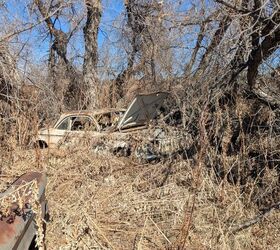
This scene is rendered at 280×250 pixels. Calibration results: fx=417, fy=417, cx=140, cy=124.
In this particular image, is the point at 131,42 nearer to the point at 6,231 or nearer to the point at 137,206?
the point at 137,206

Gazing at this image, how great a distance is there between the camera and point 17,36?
8.87 m

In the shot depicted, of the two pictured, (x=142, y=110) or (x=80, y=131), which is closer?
(x=80, y=131)

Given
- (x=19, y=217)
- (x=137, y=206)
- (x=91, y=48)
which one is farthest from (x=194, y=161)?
(x=91, y=48)

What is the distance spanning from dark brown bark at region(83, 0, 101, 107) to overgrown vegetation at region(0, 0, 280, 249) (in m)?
4.07

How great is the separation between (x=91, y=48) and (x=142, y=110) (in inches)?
241

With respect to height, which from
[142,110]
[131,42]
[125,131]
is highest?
[131,42]

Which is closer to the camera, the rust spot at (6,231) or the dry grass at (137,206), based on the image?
the rust spot at (6,231)

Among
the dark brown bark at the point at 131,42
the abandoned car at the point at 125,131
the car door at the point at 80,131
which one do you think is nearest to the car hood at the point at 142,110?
the abandoned car at the point at 125,131

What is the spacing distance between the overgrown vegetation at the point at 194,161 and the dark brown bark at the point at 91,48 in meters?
4.07

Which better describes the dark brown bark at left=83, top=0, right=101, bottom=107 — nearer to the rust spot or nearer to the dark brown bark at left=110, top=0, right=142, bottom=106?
the dark brown bark at left=110, top=0, right=142, bottom=106

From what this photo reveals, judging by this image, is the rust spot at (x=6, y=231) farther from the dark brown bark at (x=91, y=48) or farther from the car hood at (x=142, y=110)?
Result: the dark brown bark at (x=91, y=48)

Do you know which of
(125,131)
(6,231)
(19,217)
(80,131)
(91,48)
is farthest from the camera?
(91,48)

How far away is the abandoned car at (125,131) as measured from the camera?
7.00 m

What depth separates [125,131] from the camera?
7.71m
